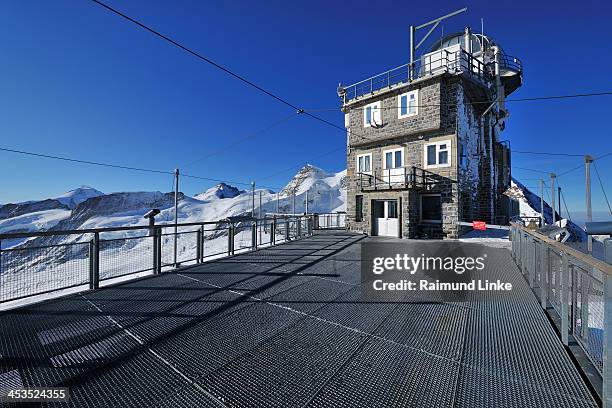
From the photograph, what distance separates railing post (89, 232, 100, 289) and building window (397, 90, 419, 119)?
13.8m

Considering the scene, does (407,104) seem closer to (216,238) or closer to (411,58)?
(411,58)

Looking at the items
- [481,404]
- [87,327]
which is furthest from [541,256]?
[87,327]

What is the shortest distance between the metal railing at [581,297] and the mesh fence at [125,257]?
619 centimetres

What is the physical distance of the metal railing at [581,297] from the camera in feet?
5.44

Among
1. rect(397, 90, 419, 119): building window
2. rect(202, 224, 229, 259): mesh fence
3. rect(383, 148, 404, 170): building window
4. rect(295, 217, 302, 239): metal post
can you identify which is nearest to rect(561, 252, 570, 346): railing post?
rect(202, 224, 229, 259): mesh fence

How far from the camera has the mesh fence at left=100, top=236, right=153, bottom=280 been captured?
507cm

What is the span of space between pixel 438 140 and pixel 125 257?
13209 millimetres

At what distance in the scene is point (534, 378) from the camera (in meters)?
2.07

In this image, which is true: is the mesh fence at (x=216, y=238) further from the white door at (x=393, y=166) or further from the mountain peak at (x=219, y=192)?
the mountain peak at (x=219, y=192)

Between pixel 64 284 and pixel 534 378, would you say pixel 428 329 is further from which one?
pixel 64 284

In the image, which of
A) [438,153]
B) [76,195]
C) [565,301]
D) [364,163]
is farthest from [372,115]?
[76,195]

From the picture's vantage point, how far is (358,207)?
617 inches

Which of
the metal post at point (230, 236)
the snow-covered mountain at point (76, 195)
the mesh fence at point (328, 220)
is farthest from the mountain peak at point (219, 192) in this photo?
the metal post at point (230, 236)

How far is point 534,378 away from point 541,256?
2309mm
